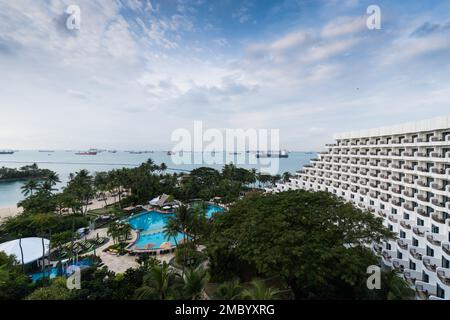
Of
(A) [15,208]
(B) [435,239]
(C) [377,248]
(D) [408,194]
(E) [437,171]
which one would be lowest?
(A) [15,208]

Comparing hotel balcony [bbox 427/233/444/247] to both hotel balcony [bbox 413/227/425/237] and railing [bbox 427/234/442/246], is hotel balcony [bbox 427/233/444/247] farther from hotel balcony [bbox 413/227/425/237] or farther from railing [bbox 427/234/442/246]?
hotel balcony [bbox 413/227/425/237]

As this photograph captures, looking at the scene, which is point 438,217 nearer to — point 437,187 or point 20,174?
point 437,187

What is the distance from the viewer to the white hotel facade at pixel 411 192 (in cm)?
2002

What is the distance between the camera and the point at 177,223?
2708 cm

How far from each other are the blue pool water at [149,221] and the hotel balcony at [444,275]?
35695mm

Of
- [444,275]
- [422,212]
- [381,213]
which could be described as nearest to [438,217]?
[422,212]

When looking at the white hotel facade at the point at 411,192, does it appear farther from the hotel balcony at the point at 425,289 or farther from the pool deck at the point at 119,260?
the pool deck at the point at 119,260

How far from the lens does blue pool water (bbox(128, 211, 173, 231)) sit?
1686 inches

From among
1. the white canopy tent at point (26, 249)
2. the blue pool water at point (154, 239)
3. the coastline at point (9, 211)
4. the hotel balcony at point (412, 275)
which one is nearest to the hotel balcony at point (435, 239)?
the hotel balcony at point (412, 275)

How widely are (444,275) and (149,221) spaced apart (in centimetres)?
4311

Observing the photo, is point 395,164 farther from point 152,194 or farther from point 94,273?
point 152,194

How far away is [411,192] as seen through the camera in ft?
85.3

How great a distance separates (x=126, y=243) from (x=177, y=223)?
9994 millimetres
